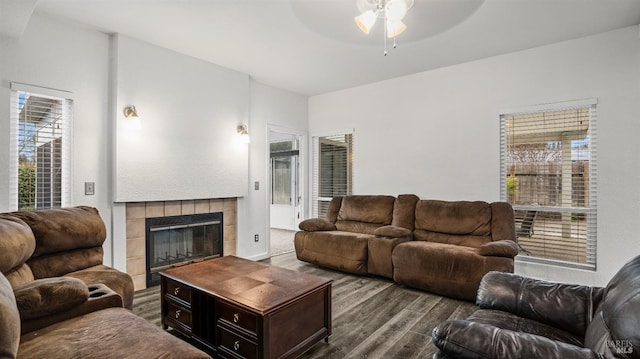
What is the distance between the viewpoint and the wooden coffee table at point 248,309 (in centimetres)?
189

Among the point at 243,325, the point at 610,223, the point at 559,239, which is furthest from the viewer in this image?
the point at 559,239

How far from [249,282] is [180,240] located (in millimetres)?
2088

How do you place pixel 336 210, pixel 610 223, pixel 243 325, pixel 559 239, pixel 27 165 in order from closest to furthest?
pixel 243 325 < pixel 27 165 < pixel 610 223 < pixel 559 239 < pixel 336 210

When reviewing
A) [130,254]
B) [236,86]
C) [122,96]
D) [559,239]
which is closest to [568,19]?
[559,239]

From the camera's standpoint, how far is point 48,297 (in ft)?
5.49

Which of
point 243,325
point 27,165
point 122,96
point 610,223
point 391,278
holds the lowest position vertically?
point 391,278

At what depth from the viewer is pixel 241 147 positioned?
447cm

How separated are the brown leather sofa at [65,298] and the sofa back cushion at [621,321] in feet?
5.16

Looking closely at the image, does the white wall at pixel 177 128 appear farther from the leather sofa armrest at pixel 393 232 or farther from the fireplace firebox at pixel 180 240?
the leather sofa armrest at pixel 393 232

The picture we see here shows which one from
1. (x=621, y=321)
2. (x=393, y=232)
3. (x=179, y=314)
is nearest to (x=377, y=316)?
(x=393, y=232)

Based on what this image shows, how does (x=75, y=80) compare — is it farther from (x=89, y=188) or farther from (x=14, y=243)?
(x=14, y=243)

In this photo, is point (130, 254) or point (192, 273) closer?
point (192, 273)

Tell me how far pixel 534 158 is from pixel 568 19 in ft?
4.99

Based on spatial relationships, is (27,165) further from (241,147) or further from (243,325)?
(243,325)
